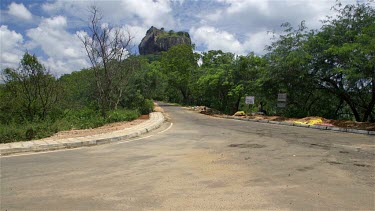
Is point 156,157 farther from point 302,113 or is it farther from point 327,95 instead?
point 327,95

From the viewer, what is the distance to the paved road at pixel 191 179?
5.30 metres

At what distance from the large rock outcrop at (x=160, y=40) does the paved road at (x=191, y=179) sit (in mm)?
130319

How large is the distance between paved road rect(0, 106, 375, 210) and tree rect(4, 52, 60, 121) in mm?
15525

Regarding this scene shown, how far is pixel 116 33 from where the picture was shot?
85.9ft

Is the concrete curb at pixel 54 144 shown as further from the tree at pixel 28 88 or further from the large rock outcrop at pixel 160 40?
the large rock outcrop at pixel 160 40

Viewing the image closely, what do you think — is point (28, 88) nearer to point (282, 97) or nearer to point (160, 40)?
point (282, 97)

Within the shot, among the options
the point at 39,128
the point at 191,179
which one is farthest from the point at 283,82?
the point at 191,179

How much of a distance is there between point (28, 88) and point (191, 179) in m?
21.1

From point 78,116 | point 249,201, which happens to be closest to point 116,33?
point 78,116

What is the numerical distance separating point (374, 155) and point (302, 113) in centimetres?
1783

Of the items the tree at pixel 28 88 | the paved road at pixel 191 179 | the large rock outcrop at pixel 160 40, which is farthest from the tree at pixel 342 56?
the large rock outcrop at pixel 160 40

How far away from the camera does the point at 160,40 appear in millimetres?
143500

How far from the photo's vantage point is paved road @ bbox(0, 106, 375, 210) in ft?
17.4

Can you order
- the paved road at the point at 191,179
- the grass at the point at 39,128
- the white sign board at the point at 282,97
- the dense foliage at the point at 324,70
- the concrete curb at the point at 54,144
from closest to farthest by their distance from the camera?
the paved road at the point at 191,179 < the concrete curb at the point at 54,144 < the grass at the point at 39,128 < the dense foliage at the point at 324,70 < the white sign board at the point at 282,97
